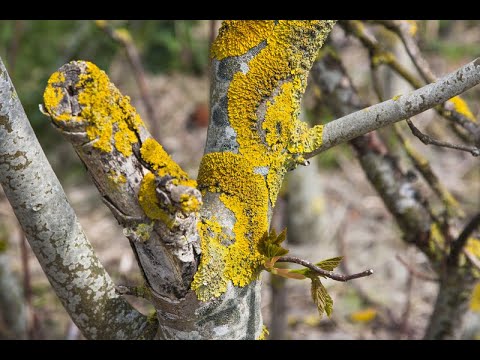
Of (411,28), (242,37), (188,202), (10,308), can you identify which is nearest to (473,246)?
(411,28)

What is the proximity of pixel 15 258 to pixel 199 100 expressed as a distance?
221 cm

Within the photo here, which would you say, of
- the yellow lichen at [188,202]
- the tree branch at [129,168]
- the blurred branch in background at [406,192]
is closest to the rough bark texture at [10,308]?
the blurred branch in background at [406,192]

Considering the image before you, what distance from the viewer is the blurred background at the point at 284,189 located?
9.41 ft

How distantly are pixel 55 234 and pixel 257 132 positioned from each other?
0.46 m

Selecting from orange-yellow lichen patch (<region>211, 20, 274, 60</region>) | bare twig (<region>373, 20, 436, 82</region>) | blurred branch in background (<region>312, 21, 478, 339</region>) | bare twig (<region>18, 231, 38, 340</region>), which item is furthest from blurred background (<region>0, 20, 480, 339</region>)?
orange-yellow lichen patch (<region>211, 20, 274, 60</region>)

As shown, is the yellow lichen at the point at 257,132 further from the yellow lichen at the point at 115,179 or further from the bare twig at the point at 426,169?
the bare twig at the point at 426,169

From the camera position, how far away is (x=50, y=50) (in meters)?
4.13

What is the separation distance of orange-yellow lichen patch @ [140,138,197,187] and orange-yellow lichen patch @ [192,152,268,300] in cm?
17

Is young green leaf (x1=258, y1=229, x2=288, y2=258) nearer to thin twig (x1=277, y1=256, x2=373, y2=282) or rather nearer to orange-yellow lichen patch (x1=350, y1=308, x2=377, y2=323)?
thin twig (x1=277, y1=256, x2=373, y2=282)

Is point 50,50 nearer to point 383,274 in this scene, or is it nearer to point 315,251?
point 315,251

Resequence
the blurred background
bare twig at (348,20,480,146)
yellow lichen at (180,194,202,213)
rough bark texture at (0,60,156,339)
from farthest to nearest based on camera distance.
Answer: the blurred background < bare twig at (348,20,480,146) < rough bark texture at (0,60,156,339) < yellow lichen at (180,194,202,213)

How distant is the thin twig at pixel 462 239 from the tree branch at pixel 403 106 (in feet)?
2.28

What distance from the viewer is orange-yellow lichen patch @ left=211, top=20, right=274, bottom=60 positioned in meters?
1.14

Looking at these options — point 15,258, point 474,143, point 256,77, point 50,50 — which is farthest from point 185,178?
point 50,50
